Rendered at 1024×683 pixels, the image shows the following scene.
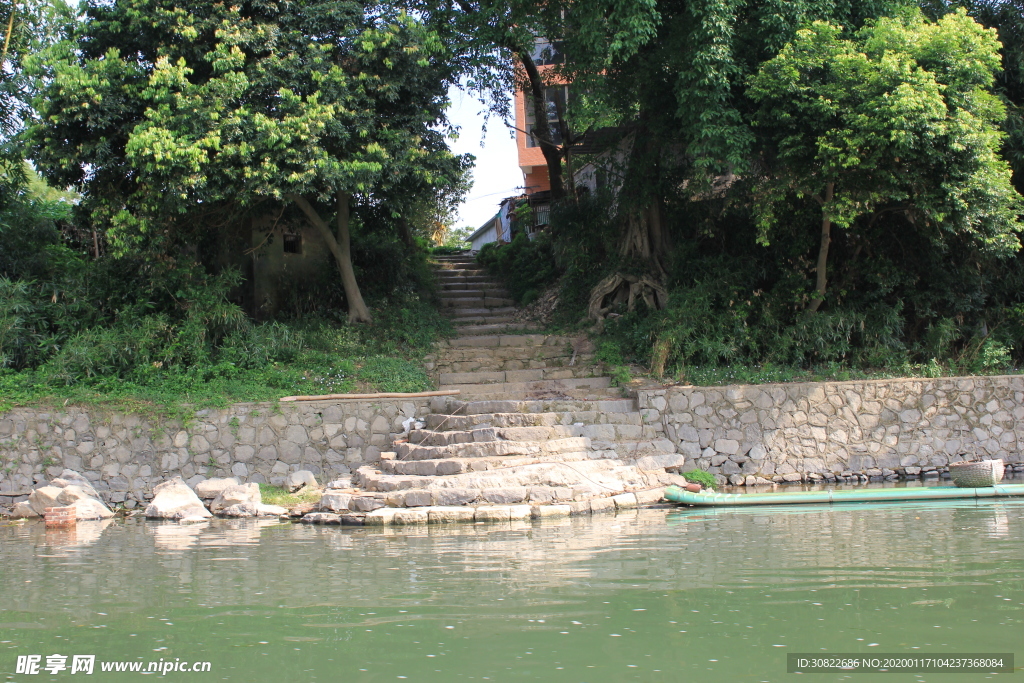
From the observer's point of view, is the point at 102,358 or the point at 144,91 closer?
the point at 144,91

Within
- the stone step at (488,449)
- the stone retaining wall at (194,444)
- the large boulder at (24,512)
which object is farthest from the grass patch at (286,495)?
the large boulder at (24,512)

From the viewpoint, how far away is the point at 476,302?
17.6m

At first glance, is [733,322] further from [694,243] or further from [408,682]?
[408,682]

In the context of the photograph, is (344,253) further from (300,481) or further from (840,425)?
(840,425)

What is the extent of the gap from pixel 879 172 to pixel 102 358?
11.2m

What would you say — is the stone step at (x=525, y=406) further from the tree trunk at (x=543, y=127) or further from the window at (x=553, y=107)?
the window at (x=553, y=107)

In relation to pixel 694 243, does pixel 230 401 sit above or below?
below

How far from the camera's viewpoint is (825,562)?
6.10m

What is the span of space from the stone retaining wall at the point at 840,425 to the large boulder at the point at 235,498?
5.46 m

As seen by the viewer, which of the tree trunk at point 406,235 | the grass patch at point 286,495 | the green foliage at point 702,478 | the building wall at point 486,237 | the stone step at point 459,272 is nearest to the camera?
the grass patch at point 286,495

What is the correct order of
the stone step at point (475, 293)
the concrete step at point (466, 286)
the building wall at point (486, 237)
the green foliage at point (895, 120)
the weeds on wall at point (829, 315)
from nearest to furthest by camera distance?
the green foliage at point (895, 120) < the weeds on wall at point (829, 315) < the stone step at point (475, 293) < the concrete step at point (466, 286) < the building wall at point (486, 237)

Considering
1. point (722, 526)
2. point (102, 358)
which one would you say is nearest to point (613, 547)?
point (722, 526)

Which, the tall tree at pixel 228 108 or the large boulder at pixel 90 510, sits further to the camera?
the tall tree at pixel 228 108

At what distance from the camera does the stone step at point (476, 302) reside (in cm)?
1748
